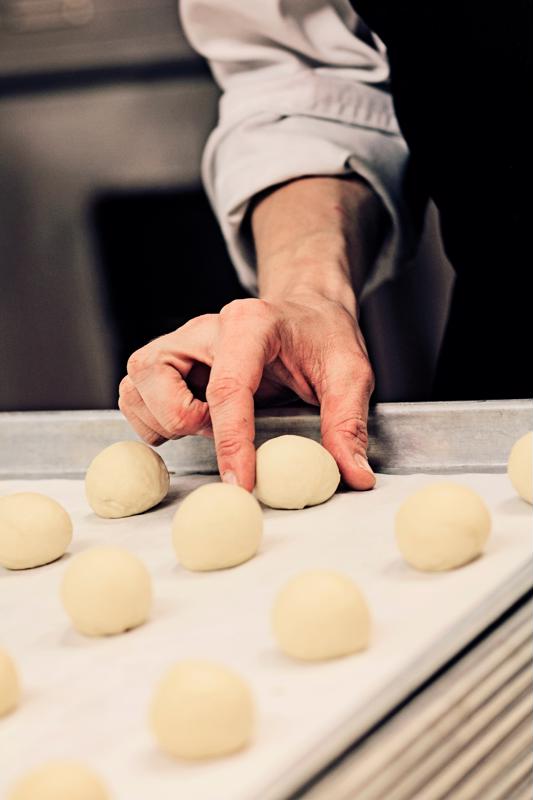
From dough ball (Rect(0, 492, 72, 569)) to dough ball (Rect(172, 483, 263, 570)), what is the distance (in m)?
0.15

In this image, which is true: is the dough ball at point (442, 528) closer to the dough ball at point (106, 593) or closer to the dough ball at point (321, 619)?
the dough ball at point (321, 619)

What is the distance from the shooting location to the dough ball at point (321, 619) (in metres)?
0.74

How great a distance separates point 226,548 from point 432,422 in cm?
36

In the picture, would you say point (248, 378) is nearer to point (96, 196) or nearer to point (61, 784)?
point (61, 784)

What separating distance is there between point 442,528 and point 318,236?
84 centimetres

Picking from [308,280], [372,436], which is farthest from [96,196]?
[372,436]

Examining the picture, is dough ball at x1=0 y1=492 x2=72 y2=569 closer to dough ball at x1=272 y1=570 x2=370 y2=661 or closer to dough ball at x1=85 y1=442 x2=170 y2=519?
dough ball at x1=85 y1=442 x2=170 y2=519

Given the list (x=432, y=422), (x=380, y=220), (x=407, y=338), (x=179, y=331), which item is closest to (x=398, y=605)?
(x=432, y=422)

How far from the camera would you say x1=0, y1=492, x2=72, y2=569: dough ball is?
41.0 inches

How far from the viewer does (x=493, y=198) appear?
5.29 feet

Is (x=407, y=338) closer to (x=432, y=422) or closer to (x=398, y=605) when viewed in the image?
(x=432, y=422)

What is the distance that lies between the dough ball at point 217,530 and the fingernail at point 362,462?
0.18 m

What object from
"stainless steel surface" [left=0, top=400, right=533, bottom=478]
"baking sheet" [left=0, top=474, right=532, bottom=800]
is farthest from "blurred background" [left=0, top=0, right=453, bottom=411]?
"baking sheet" [left=0, top=474, right=532, bottom=800]

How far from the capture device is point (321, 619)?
0.74 metres
